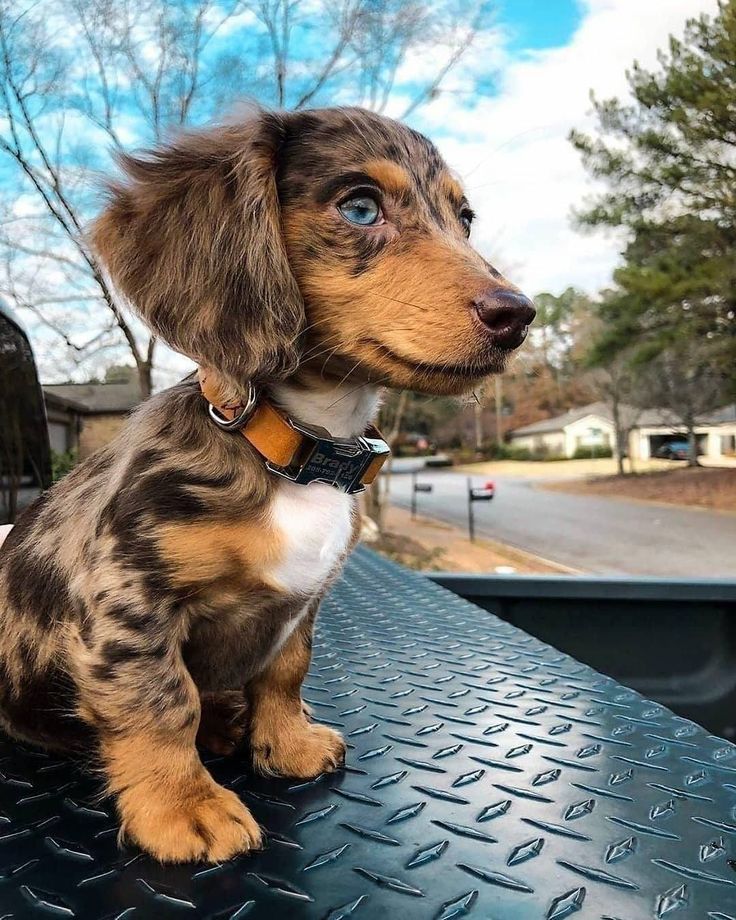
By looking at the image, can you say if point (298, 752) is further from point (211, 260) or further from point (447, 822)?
point (211, 260)

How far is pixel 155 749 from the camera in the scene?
0.94 metres

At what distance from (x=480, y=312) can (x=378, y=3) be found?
630 cm

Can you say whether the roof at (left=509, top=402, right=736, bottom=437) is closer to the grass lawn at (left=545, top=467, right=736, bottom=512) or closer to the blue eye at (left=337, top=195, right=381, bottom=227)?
the grass lawn at (left=545, top=467, right=736, bottom=512)

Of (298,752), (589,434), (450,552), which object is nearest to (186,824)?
(298,752)

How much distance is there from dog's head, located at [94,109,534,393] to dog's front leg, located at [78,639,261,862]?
0.38 meters

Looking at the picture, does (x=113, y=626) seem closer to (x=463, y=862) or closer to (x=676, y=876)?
(x=463, y=862)

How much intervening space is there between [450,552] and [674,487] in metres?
13.2

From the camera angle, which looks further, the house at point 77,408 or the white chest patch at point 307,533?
the house at point 77,408

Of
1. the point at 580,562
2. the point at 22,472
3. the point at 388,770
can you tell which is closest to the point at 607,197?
the point at 580,562

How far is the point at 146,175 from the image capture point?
1.12 meters

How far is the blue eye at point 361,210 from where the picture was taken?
44.8 inches

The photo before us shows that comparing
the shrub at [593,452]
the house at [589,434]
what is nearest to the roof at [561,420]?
the house at [589,434]

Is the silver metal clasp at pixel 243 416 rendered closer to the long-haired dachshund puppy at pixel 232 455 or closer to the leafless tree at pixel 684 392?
the long-haired dachshund puppy at pixel 232 455

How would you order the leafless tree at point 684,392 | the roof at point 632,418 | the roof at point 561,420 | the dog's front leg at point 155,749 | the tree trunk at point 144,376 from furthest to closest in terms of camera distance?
1. the roof at point 561,420
2. the roof at point 632,418
3. the leafless tree at point 684,392
4. the tree trunk at point 144,376
5. the dog's front leg at point 155,749
